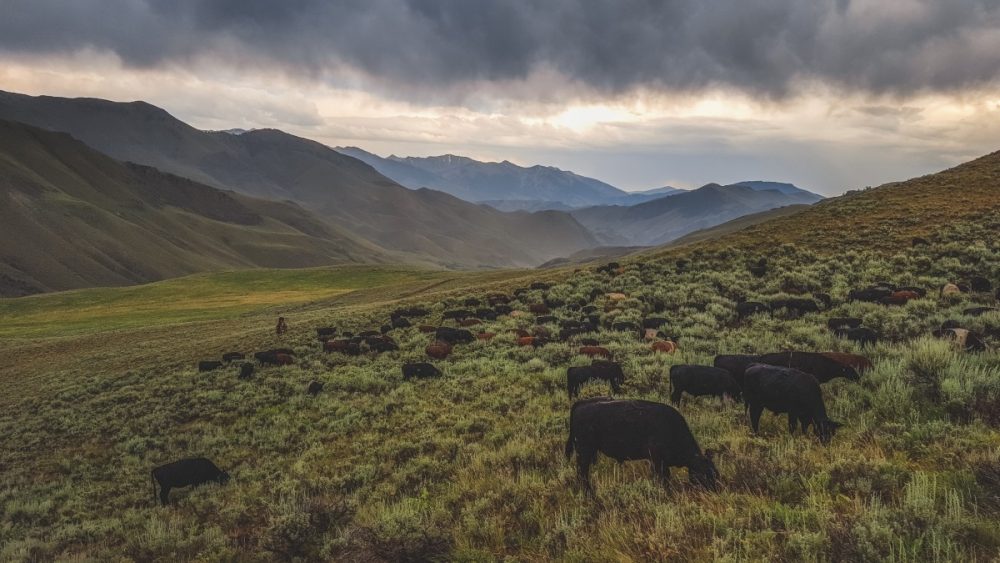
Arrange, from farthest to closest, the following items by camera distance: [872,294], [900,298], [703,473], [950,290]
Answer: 1. [872,294]
2. [950,290]
3. [900,298]
4. [703,473]

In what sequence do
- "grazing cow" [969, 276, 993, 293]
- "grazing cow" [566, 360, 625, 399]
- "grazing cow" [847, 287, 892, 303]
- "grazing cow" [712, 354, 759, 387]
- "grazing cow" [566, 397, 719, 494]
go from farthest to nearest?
"grazing cow" [847, 287, 892, 303], "grazing cow" [969, 276, 993, 293], "grazing cow" [566, 360, 625, 399], "grazing cow" [712, 354, 759, 387], "grazing cow" [566, 397, 719, 494]

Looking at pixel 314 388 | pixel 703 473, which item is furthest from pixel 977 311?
pixel 314 388

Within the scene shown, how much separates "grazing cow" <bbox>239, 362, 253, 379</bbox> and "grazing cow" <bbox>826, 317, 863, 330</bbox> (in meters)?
20.6

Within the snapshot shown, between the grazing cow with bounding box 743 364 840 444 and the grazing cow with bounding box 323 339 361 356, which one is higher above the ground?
the grazing cow with bounding box 743 364 840 444

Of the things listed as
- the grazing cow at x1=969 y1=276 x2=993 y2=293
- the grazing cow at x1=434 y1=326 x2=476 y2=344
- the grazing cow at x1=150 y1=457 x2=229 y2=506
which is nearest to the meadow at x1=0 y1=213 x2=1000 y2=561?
the grazing cow at x1=150 y1=457 x2=229 y2=506

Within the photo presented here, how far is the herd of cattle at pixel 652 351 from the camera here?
23.5 feet

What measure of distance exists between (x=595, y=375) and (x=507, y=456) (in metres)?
4.76

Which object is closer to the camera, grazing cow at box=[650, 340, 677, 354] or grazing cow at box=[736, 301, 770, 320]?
grazing cow at box=[650, 340, 677, 354]

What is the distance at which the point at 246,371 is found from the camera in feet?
66.8

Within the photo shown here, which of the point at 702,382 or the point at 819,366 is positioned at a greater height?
the point at 819,366

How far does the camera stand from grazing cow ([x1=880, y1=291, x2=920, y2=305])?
19.0 meters

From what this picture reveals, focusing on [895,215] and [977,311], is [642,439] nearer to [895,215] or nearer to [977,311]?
[977,311]

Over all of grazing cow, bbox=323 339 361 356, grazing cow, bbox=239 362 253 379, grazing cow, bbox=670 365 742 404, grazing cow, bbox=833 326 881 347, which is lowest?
grazing cow, bbox=239 362 253 379

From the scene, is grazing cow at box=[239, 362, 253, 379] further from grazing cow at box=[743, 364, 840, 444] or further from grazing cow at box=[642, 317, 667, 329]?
grazing cow at box=[743, 364, 840, 444]
